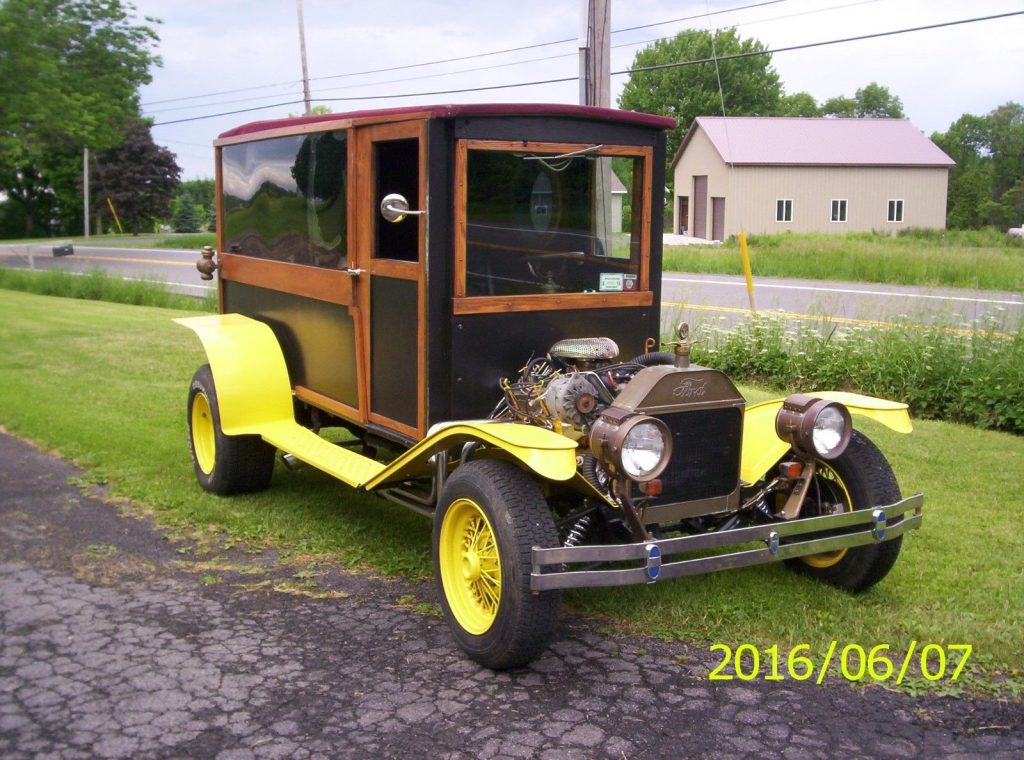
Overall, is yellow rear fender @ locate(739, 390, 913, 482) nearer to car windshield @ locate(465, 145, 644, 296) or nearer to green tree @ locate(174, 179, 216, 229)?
car windshield @ locate(465, 145, 644, 296)

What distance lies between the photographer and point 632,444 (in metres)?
4.02

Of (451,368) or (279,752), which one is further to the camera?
(451,368)

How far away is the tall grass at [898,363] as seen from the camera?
Result: 27.1ft

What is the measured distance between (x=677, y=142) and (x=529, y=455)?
193 feet

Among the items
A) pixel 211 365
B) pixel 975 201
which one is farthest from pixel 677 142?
pixel 211 365

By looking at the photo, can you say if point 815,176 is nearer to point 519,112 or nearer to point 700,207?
point 700,207

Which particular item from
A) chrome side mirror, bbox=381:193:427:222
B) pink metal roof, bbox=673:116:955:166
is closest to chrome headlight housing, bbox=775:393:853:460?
chrome side mirror, bbox=381:193:427:222

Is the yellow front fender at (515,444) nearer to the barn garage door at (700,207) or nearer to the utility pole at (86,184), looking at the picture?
the barn garage door at (700,207)

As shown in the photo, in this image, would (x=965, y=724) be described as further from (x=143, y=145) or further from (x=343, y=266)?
(x=143, y=145)

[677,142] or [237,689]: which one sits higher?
[677,142]

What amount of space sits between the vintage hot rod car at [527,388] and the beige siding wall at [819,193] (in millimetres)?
40606

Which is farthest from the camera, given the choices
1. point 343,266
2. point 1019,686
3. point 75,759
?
point 343,266

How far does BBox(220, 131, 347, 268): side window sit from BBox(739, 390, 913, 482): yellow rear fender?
7.36ft

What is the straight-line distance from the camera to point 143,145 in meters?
52.3
